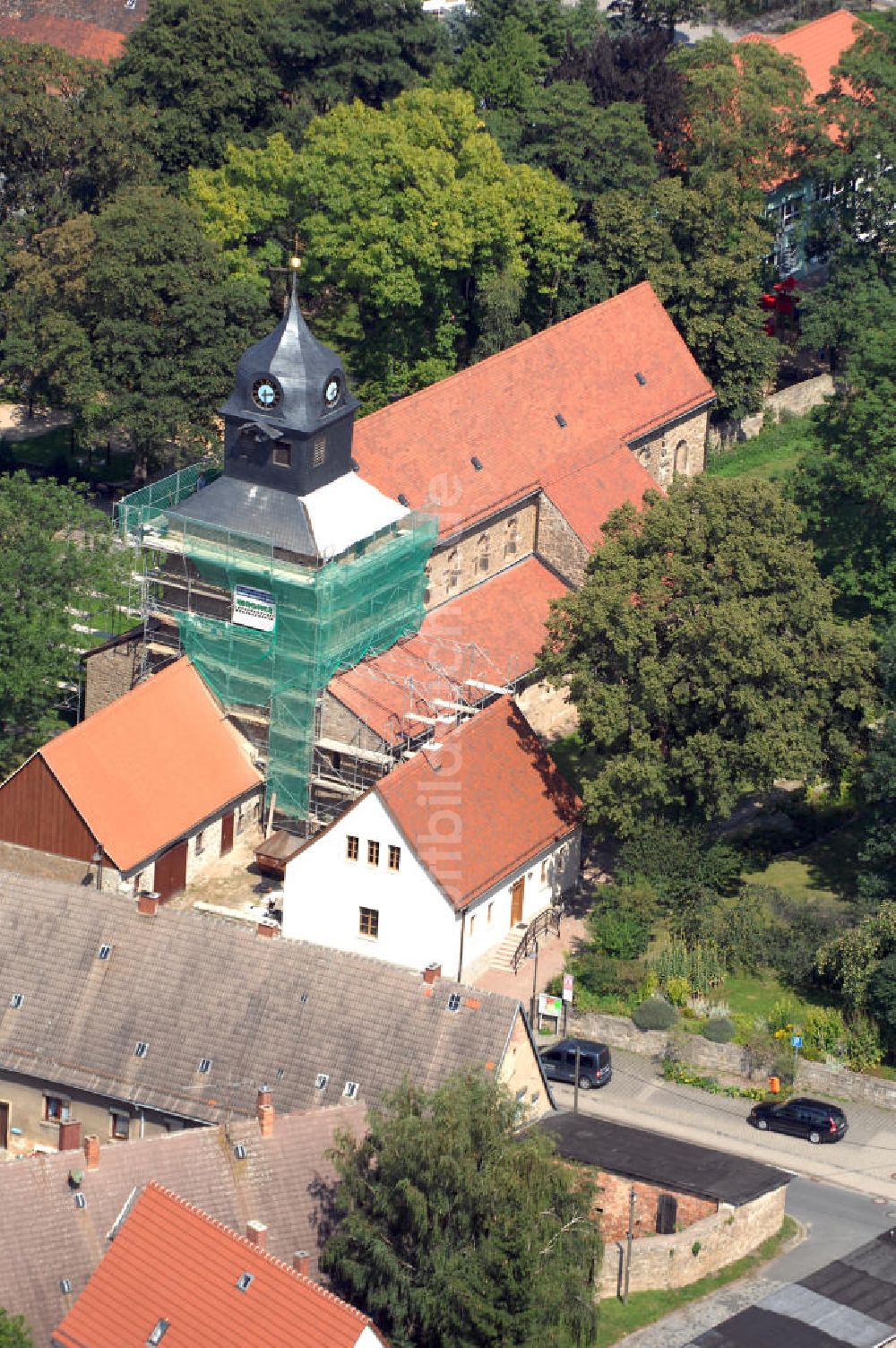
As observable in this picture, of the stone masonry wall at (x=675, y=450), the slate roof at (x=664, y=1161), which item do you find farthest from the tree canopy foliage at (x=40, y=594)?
the stone masonry wall at (x=675, y=450)

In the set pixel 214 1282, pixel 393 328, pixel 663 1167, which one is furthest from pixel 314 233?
pixel 214 1282

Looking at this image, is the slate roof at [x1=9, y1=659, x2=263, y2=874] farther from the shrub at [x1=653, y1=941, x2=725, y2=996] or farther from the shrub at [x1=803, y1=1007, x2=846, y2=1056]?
the shrub at [x1=803, y1=1007, x2=846, y2=1056]

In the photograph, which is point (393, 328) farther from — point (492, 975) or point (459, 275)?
point (492, 975)

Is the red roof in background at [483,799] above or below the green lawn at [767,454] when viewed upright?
below

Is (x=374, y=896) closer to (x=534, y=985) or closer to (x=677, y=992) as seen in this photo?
(x=534, y=985)

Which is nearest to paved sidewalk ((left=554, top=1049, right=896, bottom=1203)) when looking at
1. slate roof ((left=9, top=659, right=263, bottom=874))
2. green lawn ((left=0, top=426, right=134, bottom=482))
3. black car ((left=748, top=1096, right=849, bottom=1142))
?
black car ((left=748, top=1096, right=849, bottom=1142))

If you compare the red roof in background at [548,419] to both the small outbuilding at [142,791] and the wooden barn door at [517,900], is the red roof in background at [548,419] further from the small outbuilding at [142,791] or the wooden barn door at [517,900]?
the wooden barn door at [517,900]
